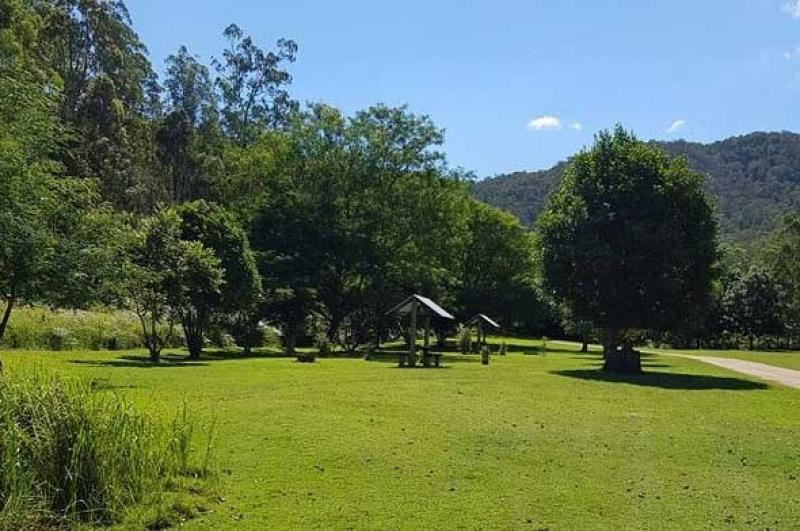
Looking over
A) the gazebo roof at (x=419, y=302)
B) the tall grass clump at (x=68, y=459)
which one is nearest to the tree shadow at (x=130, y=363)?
the gazebo roof at (x=419, y=302)

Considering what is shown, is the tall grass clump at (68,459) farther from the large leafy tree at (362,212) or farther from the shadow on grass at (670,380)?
the large leafy tree at (362,212)

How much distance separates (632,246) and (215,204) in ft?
62.5

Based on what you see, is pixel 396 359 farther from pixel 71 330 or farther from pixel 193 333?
pixel 71 330

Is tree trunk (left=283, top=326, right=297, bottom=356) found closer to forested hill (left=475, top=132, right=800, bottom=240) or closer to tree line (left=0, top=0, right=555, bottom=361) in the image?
tree line (left=0, top=0, right=555, bottom=361)

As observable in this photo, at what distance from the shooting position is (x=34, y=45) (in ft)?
149

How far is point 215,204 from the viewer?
3569 cm

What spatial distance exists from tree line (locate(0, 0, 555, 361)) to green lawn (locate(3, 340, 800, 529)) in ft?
13.7

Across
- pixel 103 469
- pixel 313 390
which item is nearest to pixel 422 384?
pixel 313 390

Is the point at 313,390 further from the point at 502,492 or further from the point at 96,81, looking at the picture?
the point at 96,81

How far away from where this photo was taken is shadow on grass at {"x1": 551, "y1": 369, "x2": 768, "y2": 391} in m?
23.7

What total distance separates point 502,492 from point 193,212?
86.5 feet

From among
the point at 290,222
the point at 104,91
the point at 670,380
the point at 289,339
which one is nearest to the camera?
the point at 670,380

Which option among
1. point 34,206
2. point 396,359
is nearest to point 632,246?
point 396,359

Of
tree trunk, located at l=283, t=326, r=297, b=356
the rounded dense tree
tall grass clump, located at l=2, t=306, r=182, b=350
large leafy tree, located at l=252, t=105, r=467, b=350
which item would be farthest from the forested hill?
tall grass clump, located at l=2, t=306, r=182, b=350
